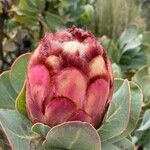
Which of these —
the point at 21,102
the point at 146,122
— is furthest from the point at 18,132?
the point at 146,122

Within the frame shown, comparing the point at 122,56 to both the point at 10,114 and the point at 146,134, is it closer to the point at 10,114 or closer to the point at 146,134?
the point at 146,134

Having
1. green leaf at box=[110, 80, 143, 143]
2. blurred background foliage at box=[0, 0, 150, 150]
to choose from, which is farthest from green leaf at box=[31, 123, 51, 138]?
blurred background foliage at box=[0, 0, 150, 150]

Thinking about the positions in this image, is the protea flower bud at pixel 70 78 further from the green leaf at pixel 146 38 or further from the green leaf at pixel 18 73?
the green leaf at pixel 146 38

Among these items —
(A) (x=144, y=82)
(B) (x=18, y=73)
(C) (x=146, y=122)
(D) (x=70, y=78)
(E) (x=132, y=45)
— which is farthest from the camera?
(E) (x=132, y=45)

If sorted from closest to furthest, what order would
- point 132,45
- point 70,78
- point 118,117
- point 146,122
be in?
point 70,78, point 118,117, point 146,122, point 132,45

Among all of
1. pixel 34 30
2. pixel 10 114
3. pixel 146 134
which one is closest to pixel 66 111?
pixel 10 114

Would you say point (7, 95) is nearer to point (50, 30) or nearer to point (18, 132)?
point (18, 132)

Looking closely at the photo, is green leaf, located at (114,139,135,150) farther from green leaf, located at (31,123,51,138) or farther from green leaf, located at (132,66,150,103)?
green leaf, located at (132,66,150,103)
